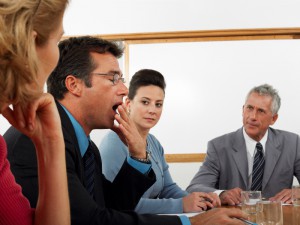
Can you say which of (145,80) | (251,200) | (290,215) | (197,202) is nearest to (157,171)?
(197,202)

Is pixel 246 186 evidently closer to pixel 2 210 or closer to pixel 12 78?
pixel 2 210

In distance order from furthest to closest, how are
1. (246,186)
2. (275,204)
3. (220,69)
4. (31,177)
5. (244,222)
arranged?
(220,69) < (246,186) < (275,204) < (244,222) < (31,177)

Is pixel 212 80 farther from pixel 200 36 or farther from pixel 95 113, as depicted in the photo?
pixel 95 113

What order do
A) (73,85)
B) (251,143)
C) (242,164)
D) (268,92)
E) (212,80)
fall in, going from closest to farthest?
(73,85) < (242,164) < (251,143) < (268,92) < (212,80)

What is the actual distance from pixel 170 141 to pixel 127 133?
284 centimetres

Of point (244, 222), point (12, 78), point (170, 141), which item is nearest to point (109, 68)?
point (244, 222)

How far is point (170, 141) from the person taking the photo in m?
4.82

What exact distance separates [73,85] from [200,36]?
3.13 metres

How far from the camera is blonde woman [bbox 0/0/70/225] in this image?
0.82 meters

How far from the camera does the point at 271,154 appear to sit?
10.8 feet

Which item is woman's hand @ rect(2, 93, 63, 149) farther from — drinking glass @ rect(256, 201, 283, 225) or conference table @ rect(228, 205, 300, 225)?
conference table @ rect(228, 205, 300, 225)

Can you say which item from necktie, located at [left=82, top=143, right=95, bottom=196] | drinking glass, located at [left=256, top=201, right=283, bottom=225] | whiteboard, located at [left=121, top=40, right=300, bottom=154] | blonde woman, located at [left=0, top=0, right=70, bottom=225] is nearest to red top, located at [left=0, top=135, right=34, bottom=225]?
blonde woman, located at [left=0, top=0, right=70, bottom=225]

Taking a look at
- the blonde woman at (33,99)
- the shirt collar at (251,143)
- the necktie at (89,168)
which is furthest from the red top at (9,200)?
the shirt collar at (251,143)

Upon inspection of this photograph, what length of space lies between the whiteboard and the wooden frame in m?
0.05
